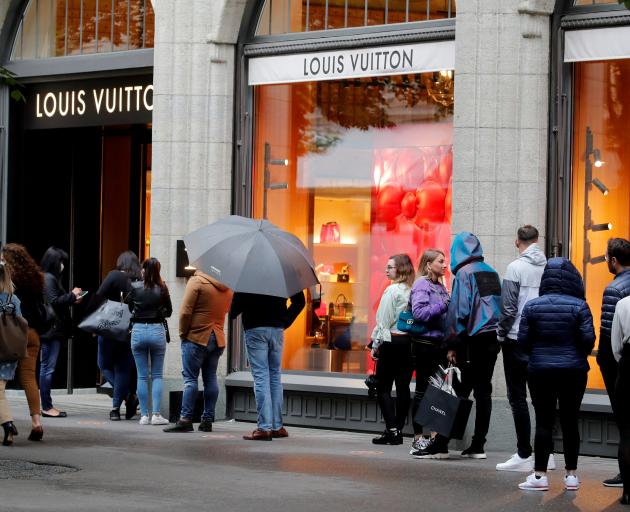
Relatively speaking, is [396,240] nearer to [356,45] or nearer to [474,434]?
[356,45]

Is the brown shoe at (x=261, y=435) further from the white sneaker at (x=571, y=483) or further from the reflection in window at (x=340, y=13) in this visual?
the reflection in window at (x=340, y=13)

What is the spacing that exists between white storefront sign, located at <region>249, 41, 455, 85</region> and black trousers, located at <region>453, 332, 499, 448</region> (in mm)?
3302

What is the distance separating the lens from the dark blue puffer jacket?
10.0 m

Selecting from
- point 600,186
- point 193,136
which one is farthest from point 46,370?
point 600,186

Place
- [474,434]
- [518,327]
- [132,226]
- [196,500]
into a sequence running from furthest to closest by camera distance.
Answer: [132,226] → [474,434] → [518,327] → [196,500]

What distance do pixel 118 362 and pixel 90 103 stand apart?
12.5ft

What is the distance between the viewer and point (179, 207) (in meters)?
15.2

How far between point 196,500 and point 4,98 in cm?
984

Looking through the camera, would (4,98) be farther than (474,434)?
Yes

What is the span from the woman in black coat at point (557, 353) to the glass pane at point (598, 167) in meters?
3.12

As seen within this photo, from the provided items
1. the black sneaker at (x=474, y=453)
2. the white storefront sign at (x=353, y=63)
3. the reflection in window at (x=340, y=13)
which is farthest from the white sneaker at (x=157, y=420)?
the reflection in window at (x=340, y=13)

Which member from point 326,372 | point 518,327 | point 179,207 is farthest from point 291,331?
point 518,327

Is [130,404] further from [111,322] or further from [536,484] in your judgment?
[536,484]

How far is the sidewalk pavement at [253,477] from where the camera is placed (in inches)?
364
